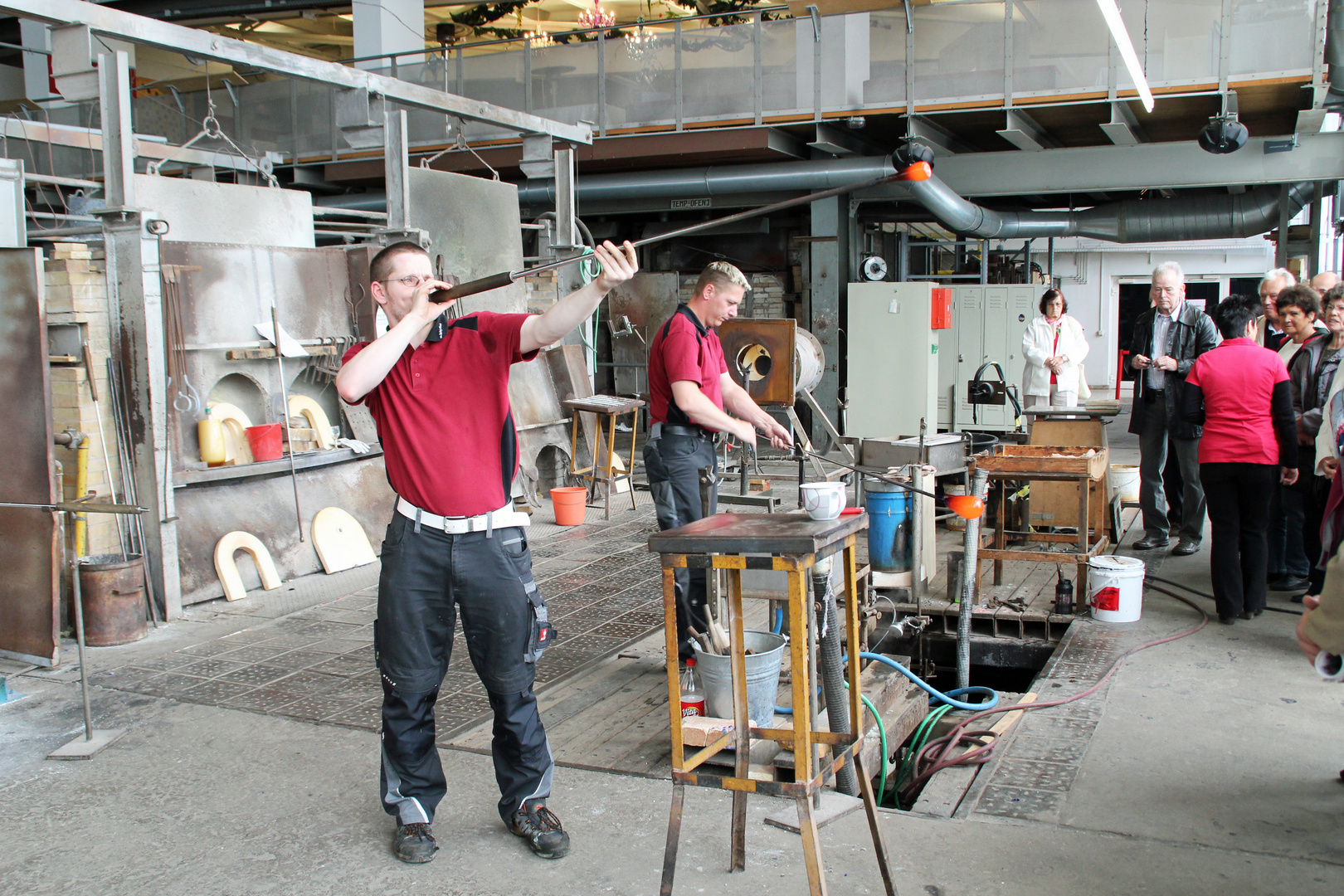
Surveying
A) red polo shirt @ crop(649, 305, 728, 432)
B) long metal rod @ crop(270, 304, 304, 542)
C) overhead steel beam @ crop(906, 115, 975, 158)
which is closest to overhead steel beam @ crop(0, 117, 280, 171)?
long metal rod @ crop(270, 304, 304, 542)

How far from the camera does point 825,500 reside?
9.91 feet

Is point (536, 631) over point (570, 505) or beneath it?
over

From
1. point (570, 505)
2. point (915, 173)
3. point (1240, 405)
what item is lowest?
point (570, 505)

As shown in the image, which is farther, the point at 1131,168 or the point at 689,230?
the point at 1131,168

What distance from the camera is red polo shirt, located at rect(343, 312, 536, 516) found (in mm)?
3145

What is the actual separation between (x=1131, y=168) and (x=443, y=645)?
11.5m

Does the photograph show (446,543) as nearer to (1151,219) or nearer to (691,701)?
(691,701)

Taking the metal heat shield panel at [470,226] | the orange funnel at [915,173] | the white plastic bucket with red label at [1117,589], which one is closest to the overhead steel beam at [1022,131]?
the metal heat shield panel at [470,226]

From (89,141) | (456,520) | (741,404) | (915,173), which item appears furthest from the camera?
(89,141)

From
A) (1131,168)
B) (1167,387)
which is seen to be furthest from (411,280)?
(1131,168)

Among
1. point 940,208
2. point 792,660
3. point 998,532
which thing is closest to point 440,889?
point 792,660

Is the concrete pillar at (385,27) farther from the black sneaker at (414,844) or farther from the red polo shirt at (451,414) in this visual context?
the black sneaker at (414,844)

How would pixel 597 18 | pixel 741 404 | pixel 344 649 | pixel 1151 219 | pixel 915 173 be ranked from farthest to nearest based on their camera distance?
pixel 597 18
pixel 1151 219
pixel 344 649
pixel 741 404
pixel 915 173

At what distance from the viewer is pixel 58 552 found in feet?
17.2
